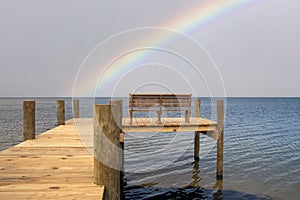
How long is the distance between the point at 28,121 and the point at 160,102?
484cm

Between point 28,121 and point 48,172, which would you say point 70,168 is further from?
point 28,121

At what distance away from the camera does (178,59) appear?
45.7ft

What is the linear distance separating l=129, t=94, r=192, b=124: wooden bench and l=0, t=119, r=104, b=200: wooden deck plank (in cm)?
382

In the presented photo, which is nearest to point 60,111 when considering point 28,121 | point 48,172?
point 28,121

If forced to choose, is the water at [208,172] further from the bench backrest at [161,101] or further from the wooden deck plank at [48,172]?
the wooden deck plank at [48,172]

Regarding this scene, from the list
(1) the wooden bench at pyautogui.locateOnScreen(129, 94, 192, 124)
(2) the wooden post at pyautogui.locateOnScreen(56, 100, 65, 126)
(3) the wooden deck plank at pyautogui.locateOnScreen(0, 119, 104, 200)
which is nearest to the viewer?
(3) the wooden deck plank at pyautogui.locateOnScreen(0, 119, 104, 200)

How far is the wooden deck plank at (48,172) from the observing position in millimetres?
3365

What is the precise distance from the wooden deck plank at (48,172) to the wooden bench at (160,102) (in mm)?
3816

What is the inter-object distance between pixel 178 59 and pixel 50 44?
18.7m

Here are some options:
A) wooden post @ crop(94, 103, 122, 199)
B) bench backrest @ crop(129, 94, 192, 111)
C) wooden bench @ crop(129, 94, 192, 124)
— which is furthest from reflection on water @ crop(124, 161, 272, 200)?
wooden post @ crop(94, 103, 122, 199)

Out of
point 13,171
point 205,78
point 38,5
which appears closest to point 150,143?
point 205,78

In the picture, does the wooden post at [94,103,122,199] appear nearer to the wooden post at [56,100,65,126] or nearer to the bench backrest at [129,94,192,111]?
the bench backrest at [129,94,192,111]

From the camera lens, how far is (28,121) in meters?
7.95

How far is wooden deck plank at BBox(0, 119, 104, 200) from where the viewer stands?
3.37m
